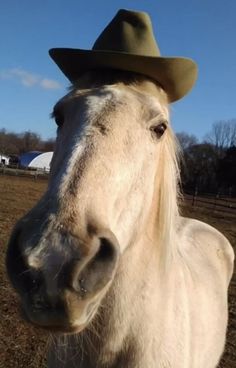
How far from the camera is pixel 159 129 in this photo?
82.3 inches

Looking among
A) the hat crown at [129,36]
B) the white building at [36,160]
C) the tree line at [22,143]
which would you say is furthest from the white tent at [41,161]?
the hat crown at [129,36]

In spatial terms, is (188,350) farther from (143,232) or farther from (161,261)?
(143,232)

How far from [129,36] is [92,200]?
117 centimetres

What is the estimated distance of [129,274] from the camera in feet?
6.90

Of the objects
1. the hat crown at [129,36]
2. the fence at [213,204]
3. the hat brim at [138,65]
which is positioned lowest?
the fence at [213,204]

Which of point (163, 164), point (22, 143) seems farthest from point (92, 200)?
point (22, 143)

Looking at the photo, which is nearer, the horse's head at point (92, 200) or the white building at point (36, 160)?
the horse's head at point (92, 200)

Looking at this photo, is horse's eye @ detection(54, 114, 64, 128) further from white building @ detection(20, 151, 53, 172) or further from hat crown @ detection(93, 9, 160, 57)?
white building @ detection(20, 151, 53, 172)

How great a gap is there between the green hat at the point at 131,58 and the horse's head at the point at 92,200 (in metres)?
0.07

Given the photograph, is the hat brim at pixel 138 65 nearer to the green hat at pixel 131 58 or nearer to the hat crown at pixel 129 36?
the green hat at pixel 131 58

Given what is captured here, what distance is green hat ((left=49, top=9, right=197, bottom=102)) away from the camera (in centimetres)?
210

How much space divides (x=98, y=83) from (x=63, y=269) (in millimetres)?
1138

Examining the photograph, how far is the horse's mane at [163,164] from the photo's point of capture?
216cm

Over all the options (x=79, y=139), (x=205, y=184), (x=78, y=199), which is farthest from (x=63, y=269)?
(x=205, y=184)
